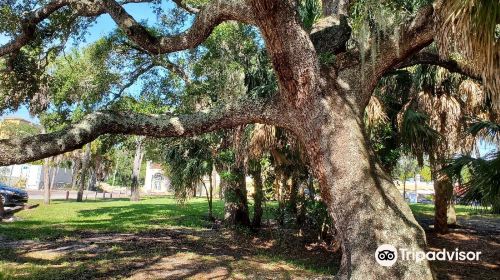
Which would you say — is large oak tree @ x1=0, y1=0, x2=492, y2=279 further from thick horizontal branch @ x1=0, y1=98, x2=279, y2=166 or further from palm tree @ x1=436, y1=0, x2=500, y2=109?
palm tree @ x1=436, y1=0, x2=500, y2=109

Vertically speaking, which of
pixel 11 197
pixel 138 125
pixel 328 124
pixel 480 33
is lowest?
pixel 11 197

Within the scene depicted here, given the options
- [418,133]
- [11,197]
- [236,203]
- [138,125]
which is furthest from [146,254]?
[11,197]

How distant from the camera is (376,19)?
5.47 m

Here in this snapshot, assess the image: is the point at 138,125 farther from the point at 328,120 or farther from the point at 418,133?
the point at 418,133

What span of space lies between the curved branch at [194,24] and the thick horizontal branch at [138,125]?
128cm

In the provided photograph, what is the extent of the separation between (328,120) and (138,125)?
9.61ft

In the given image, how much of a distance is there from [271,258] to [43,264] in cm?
483

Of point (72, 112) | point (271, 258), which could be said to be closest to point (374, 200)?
point (271, 258)

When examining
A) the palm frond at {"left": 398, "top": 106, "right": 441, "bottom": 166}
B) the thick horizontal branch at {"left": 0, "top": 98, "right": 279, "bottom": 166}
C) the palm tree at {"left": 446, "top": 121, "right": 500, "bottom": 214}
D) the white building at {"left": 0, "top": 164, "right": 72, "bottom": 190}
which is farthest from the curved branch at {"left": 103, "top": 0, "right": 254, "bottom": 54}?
the white building at {"left": 0, "top": 164, "right": 72, "bottom": 190}

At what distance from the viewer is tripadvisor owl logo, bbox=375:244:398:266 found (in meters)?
4.49

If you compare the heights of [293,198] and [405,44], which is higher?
[405,44]

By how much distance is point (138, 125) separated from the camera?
624 cm

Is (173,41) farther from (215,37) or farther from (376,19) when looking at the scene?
(215,37)

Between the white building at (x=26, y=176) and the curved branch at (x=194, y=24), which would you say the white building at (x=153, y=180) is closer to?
the white building at (x=26, y=176)
